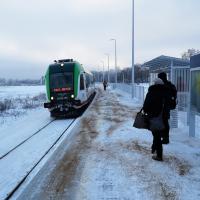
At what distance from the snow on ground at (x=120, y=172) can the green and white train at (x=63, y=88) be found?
829 cm

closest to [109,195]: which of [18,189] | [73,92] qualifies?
[18,189]

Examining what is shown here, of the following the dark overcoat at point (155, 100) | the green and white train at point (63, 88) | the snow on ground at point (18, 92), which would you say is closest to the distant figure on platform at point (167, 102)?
the dark overcoat at point (155, 100)

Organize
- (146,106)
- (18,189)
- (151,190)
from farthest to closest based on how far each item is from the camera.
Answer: (146,106)
(18,189)
(151,190)

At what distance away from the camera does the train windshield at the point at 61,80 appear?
65.5ft

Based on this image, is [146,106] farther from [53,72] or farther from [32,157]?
[53,72]

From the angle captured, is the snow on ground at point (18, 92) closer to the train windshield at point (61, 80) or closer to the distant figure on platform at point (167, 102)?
the train windshield at point (61, 80)

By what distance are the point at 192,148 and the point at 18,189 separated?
4800mm

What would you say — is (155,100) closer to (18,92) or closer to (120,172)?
(120,172)

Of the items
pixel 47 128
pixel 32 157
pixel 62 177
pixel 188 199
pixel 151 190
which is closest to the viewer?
pixel 188 199

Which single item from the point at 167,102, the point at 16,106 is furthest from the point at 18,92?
the point at 167,102

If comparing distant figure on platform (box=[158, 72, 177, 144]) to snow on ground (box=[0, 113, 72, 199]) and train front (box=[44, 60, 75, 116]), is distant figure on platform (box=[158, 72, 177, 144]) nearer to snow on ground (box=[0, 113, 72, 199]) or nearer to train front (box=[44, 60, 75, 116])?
snow on ground (box=[0, 113, 72, 199])

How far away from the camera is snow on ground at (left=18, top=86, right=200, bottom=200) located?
6.35 m

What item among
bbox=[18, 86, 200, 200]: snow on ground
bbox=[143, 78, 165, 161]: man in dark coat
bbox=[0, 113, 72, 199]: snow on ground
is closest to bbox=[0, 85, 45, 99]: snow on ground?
bbox=[0, 113, 72, 199]: snow on ground

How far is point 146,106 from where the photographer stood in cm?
823
